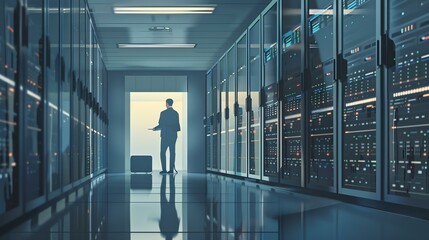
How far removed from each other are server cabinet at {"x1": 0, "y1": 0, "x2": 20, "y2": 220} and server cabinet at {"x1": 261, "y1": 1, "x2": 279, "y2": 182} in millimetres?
3320

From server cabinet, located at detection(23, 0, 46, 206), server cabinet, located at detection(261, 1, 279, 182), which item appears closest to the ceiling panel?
server cabinet, located at detection(261, 1, 279, 182)

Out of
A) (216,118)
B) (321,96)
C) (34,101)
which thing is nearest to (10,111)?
(34,101)

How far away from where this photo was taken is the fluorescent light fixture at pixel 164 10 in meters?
7.43

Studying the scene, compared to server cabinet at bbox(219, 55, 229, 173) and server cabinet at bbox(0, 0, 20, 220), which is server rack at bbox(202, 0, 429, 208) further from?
server cabinet at bbox(219, 55, 229, 173)

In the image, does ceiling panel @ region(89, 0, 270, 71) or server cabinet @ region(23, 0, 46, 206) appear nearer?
server cabinet @ region(23, 0, 46, 206)

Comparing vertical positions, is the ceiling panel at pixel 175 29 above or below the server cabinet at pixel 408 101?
above

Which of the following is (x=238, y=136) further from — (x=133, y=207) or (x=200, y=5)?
(x=133, y=207)

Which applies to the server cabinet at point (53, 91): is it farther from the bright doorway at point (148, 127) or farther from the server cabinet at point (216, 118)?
the bright doorway at point (148, 127)

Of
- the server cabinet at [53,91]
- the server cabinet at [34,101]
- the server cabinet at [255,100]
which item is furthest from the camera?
the server cabinet at [255,100]

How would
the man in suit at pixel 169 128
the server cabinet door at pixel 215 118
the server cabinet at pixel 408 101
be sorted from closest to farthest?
1. the server cabinet at pixel 408 101
2. the server cabinet door at pixel 215 118
3. the man in suit at pixel 169 128

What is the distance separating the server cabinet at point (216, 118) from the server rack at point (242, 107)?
211 centimetres

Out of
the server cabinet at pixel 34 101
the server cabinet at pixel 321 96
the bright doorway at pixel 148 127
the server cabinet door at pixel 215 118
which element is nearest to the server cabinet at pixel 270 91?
the server cabinet at pixel 321 96

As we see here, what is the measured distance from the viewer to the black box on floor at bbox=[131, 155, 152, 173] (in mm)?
13805

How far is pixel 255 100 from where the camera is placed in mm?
7152
